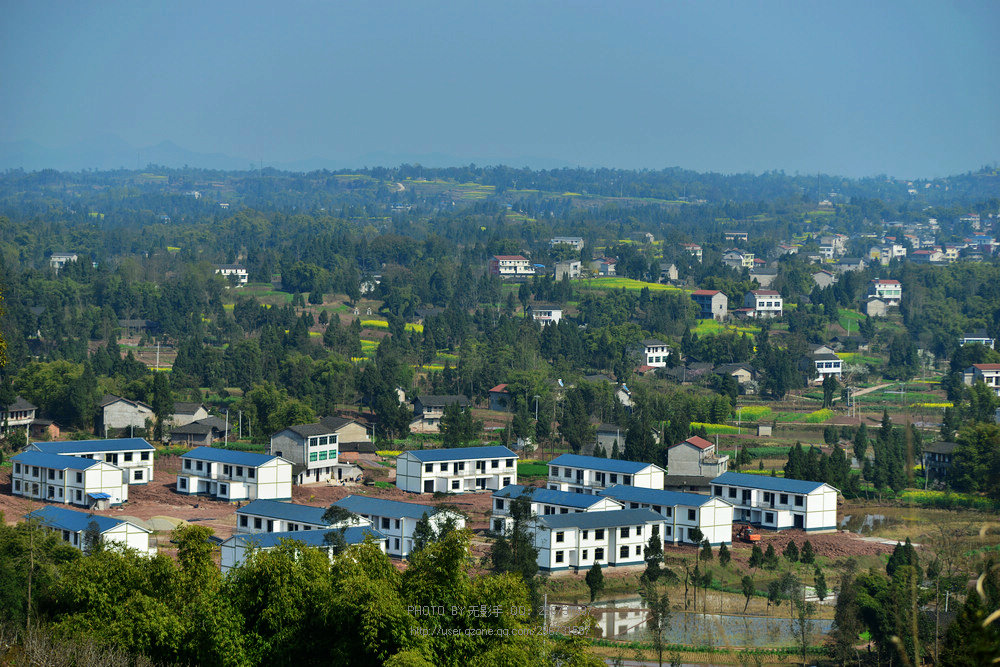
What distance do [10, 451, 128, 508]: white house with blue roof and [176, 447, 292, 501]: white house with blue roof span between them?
2.01m

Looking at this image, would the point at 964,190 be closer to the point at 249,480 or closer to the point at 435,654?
the point at 249,480

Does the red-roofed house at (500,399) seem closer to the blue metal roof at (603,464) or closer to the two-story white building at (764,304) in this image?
the blue metal roof at (603,464)

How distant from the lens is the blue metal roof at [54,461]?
82.4ft

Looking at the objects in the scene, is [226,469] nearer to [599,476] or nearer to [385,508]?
[385,508]

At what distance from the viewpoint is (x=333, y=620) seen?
39.1 ft

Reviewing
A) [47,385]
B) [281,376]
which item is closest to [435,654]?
[47,385]

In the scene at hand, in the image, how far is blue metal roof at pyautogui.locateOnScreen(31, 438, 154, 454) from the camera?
26.9 meters

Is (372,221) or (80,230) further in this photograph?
(372,221)

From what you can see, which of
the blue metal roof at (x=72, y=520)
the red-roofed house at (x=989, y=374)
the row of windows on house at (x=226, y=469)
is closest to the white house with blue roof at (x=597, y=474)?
the row of windows on house at (x=226, y=469)

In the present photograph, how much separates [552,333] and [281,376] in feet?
39.5

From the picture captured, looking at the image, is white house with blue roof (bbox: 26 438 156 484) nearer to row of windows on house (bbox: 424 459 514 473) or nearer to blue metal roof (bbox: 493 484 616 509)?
row of windows on house (bbox: 424 459 514 473)

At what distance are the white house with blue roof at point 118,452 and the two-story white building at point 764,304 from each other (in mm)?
38172

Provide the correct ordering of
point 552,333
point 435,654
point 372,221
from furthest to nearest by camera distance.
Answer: point 372,221 < point 552,333 < point 435,654

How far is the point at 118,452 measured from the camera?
27344mm
